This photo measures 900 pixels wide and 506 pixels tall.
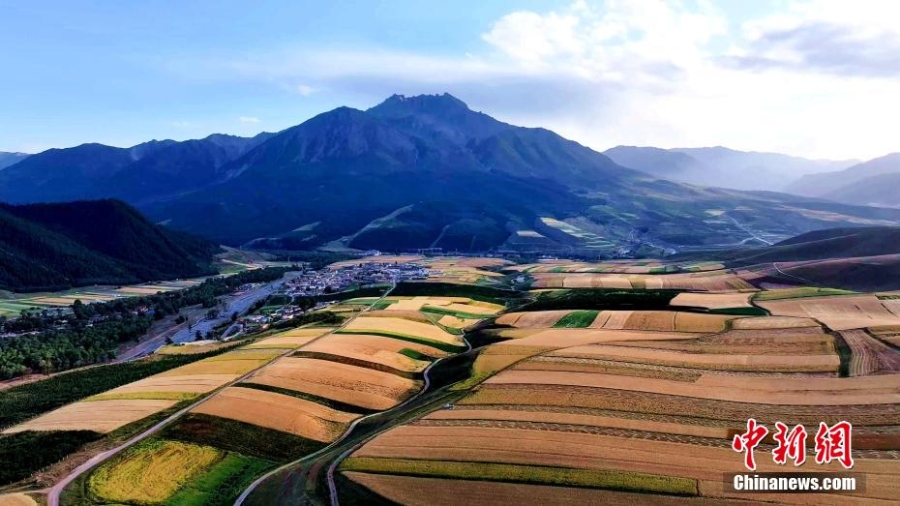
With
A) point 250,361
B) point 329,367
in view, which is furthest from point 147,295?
point 329,367

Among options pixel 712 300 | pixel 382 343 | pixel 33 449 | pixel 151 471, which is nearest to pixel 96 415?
pixel 33 449

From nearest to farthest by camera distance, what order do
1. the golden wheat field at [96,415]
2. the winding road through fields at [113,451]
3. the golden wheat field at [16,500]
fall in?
the golden wheat field at [16,500]
the winding road through fields at [113,451]
the golden wheat field at [96,415]

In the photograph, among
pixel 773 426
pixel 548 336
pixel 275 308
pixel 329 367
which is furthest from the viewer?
pixel 275 308

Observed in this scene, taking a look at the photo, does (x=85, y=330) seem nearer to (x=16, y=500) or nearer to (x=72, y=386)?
(x=72, y=386)

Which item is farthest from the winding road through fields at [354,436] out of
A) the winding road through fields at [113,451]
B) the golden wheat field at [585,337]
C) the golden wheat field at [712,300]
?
the golden wheat field at [712,300]

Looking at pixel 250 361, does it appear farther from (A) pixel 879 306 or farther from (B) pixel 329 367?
(A) pixel 879 306

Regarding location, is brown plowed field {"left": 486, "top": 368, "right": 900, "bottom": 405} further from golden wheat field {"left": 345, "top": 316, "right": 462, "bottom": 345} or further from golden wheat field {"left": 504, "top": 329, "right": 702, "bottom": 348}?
golden wheat field {"left": 345, "top": 316, "right": 462, "bottom": 345}

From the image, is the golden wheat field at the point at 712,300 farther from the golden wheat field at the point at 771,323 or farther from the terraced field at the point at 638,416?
the terraced field at the point at 638,416
